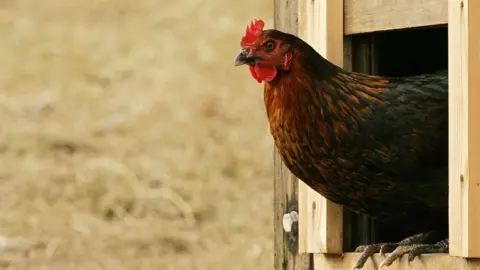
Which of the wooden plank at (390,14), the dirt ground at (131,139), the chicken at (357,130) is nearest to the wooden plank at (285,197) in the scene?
the wooden plank at (390,14)

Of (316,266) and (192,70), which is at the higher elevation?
(192,70)

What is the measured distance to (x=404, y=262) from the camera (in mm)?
3678

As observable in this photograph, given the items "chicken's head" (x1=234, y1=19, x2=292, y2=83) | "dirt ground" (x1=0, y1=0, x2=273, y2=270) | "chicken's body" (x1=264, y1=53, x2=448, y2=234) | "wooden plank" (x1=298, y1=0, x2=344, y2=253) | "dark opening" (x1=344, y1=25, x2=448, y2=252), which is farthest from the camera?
"dirt ground" (x1=0, y1=0, x2=273, y2=270)

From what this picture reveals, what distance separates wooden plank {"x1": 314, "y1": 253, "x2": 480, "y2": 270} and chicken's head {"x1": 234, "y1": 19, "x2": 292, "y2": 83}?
72 cm

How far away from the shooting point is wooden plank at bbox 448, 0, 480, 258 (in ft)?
10.8

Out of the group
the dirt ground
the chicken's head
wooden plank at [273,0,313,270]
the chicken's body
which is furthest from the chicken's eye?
the dirt ground

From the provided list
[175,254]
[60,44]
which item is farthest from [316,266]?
[60,44]

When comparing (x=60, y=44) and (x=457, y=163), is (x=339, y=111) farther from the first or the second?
(x=60, y=44)

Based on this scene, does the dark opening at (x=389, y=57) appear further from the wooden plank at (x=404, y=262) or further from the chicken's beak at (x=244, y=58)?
the chicken's beak at (x=244, y=58)

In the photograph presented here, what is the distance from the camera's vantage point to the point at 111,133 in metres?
9.05

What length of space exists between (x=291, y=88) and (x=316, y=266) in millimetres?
763

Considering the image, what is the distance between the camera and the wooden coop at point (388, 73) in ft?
10.9

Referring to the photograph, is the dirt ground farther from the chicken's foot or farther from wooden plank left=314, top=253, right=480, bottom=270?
the chicken's foot

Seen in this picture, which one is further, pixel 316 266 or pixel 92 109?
pixel 92 109
